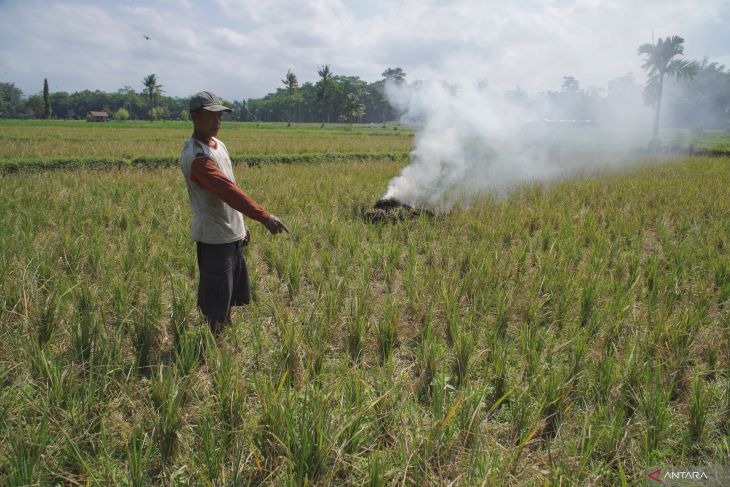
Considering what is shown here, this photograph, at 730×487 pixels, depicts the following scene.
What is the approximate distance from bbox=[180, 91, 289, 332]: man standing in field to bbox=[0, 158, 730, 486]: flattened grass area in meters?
0.28

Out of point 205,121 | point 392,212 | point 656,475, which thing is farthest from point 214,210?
point 392,212

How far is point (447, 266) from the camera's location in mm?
4074

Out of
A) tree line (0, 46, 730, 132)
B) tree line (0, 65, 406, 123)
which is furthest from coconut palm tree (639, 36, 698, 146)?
tree line (0, 65, 406, 123)

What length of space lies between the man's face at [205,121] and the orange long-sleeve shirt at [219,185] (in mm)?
203

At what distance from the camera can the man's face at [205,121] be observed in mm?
2364

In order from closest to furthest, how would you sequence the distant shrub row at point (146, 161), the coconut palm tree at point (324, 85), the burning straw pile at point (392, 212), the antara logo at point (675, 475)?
1. the antara logo at point (675, 475)
2. the burning straw pile at point (392, 212)
3. the distant shrub row at point (146, 161)
4. the coconut palm tree at point (324, 85)

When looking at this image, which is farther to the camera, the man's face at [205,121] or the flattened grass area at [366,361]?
the man's face at [205,121]

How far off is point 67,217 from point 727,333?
6.81m

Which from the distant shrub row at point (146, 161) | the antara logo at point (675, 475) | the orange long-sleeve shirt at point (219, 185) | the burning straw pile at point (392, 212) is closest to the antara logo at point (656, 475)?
the antara logo at point (675, 475)

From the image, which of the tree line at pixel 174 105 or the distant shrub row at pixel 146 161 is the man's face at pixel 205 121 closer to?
the distant shrub row at pixel 146 161

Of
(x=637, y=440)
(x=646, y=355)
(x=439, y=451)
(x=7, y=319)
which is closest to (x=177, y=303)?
(x=7, y=319)

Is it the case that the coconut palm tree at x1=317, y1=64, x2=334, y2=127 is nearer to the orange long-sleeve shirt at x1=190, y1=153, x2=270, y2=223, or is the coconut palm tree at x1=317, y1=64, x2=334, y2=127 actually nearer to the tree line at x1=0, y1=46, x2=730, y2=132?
the tree line at x1=0, y1=46, x2=730, y2=132

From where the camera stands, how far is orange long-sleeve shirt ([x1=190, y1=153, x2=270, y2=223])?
91.0 inches

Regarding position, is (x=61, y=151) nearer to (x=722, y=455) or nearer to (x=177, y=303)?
(x=177, y=303)
